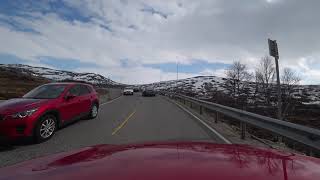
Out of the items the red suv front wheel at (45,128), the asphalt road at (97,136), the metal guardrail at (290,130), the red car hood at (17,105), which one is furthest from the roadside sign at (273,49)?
the red car hood at (17,105)

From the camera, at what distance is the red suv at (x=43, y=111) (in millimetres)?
9969

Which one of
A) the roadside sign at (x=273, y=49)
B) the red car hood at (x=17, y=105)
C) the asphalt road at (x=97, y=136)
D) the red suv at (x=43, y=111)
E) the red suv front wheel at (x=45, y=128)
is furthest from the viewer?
the roadside sign at (x=273, y=49)

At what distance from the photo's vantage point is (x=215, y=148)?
4.14m

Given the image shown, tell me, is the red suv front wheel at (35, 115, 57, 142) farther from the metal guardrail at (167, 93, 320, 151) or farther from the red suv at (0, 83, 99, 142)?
the metal guardrail at (167, 93, 320, 151)

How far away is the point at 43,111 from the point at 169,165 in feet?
28.0

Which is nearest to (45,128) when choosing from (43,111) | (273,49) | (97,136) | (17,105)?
(43,111)

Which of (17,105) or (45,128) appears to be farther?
(45,128)

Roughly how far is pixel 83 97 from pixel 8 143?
16.7ft

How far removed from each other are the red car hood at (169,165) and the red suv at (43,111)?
662 centimetres

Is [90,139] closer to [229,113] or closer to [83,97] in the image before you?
[83,97]

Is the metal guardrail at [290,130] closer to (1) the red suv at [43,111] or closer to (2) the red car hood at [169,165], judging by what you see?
(2) the red car hood at [169,165]

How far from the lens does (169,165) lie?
3143 millimetres

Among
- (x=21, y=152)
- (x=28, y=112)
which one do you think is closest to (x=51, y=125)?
(x=28, y=112)

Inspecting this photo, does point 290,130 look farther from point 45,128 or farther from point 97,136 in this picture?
point 45,128
